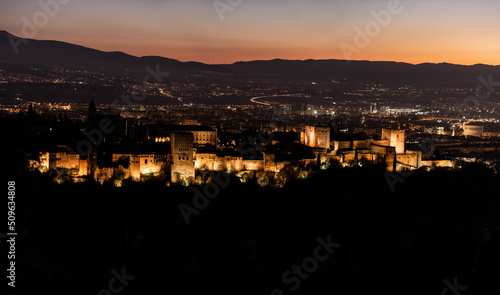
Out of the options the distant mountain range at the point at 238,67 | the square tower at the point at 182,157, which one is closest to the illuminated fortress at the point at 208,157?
the square tower at the point at 182,157

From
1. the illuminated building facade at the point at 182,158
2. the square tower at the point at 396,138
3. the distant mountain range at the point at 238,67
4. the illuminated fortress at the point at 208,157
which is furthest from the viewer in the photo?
the distant mountain range at the point at 238,67

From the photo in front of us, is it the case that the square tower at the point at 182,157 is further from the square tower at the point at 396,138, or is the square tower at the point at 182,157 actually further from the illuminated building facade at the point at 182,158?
the square tower at the point at 396,138

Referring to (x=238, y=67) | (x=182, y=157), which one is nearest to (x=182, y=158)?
(x=182, y=157)

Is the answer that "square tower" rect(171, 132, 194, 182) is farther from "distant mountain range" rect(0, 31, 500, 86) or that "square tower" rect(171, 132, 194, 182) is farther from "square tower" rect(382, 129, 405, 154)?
"distant mountain range" rect(0, 31, 500, 86)

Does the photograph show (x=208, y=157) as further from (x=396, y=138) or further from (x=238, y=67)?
(x=238, y=67)

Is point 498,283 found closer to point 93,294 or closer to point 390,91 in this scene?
point 93,294

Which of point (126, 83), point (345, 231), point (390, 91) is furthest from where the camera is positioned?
point (390, 91)

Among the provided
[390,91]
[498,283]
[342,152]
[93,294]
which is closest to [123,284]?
[93,294]

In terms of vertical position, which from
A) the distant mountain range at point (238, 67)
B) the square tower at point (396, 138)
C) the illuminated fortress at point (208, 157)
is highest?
the distant mountain range at point (238, 67)

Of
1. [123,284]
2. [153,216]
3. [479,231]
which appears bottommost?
[153,216]
